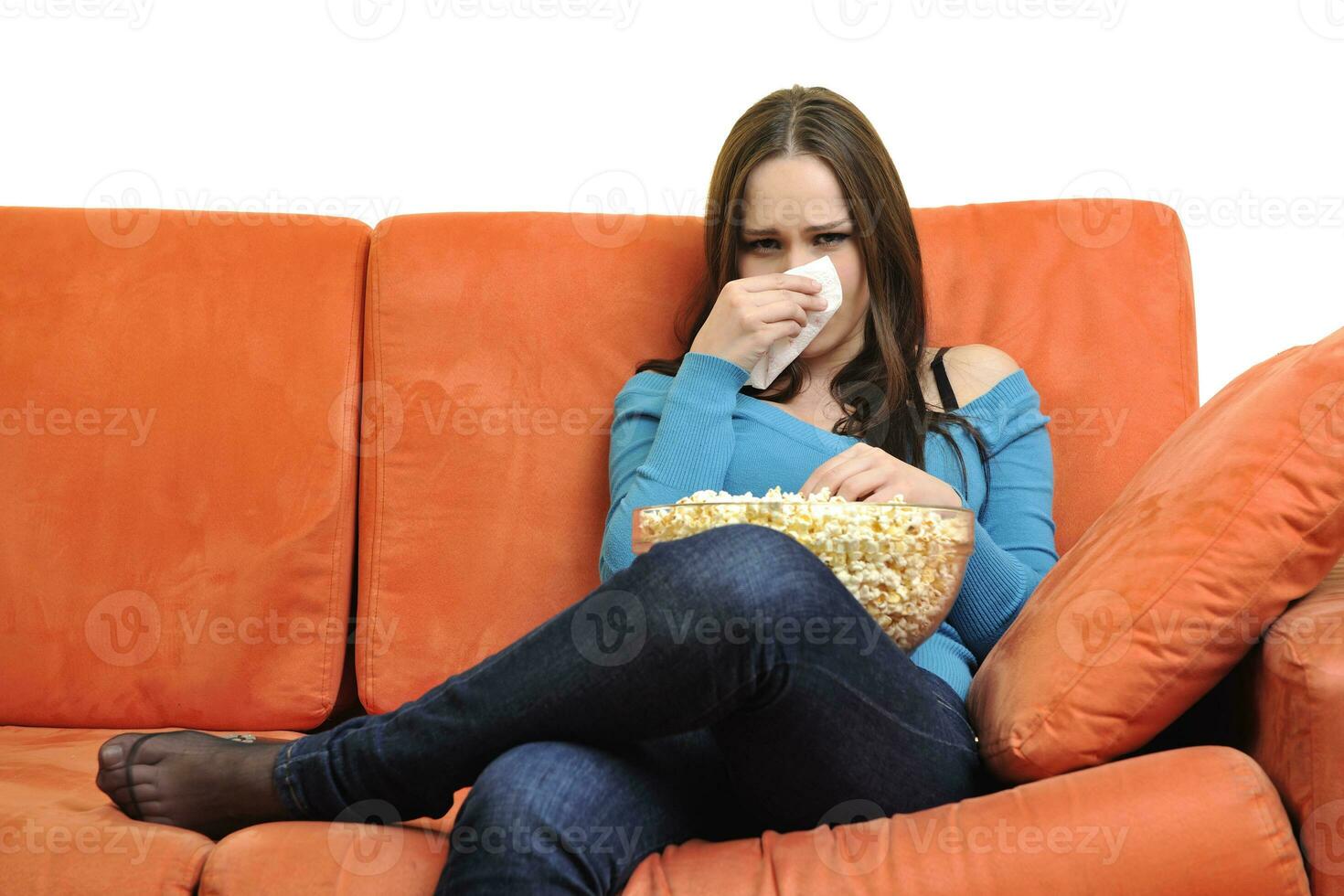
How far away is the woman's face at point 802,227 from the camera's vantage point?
1590 millimetres

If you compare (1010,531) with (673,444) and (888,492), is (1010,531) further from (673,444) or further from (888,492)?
(673,444)

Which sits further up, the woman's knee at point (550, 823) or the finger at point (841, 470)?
the finger at point (841, 470)

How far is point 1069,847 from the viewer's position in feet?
3.18

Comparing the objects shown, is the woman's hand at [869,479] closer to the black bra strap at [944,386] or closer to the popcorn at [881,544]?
the popcorn at [881,544]

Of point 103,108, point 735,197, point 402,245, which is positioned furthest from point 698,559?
point 103,108

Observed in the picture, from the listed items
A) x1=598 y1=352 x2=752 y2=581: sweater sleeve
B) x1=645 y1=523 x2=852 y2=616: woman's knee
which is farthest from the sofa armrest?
x1=598 y1=352 x2=752 y2=581: sweater sleeve

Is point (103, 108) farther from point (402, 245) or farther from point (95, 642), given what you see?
point (95, 642)

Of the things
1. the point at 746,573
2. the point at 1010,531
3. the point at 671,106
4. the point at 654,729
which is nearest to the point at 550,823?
the point at 654,729

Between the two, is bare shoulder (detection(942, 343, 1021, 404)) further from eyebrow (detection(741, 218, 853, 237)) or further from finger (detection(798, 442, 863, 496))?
finger (detection(798, 442, 863, 496))

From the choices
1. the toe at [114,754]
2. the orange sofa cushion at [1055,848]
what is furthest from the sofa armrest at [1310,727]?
the toe at [114,754]

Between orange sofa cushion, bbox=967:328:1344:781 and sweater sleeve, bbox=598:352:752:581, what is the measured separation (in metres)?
0.53

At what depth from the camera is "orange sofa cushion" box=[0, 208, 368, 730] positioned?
1.60m

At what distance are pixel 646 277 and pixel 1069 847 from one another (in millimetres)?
1013

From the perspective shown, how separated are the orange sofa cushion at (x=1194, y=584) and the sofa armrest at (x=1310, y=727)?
0.10 ft
